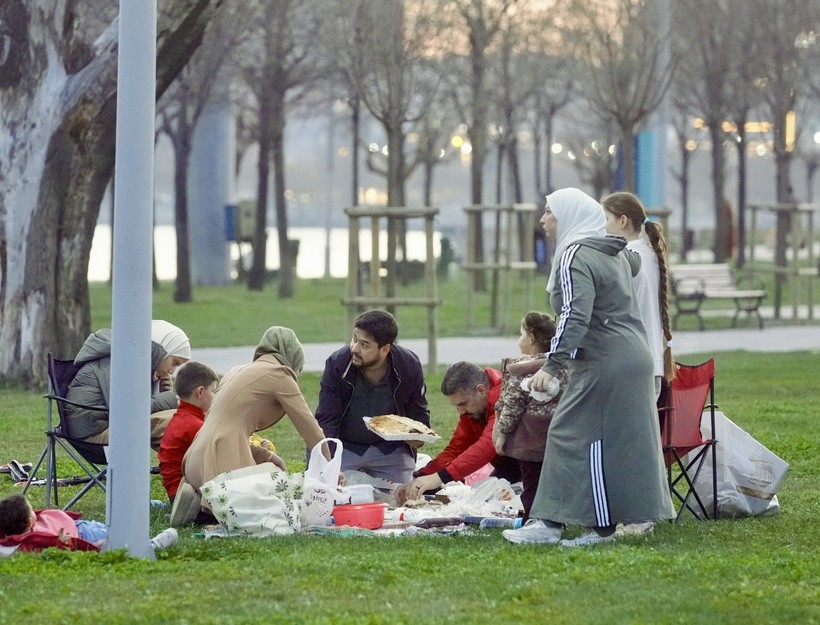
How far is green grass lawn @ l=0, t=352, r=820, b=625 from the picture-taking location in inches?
212

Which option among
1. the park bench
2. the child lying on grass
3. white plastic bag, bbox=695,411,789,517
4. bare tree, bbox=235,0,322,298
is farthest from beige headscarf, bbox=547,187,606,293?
bare tree, bbox=235,0,322,298

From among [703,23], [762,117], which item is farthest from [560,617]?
[762,117]

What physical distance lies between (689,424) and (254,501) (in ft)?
7.37

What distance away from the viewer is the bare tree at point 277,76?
88.4 feet

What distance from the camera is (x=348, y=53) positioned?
18.8m

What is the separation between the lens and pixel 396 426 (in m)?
7.82

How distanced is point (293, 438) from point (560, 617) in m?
6.03

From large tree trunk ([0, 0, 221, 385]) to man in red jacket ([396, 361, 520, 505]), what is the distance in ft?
20.9

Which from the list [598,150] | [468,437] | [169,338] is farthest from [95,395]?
[598,150]

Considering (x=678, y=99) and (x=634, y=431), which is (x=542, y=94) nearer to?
(x=678, y=99)

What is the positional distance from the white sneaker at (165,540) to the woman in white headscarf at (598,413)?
1.51m

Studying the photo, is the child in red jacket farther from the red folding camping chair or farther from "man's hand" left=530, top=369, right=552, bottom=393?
the red folding camping chair

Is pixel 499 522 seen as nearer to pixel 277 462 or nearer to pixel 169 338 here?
pixel 277 462

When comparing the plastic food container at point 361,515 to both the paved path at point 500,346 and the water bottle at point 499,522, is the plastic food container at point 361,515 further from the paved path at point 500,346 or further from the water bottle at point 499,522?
the paved path at point 500,346
